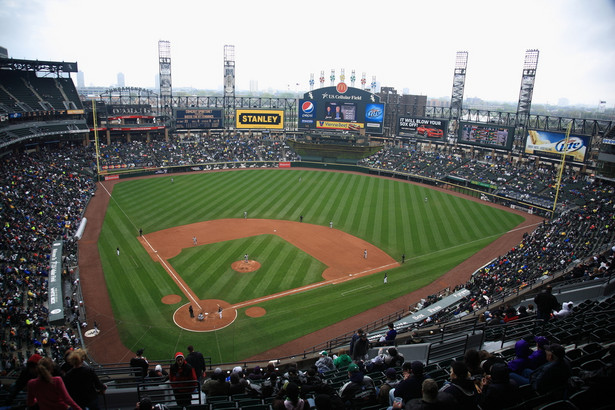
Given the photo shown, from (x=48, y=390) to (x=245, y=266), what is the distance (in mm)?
25000

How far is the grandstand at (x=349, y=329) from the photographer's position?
30.0 ft

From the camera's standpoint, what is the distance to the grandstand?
9.13 metres

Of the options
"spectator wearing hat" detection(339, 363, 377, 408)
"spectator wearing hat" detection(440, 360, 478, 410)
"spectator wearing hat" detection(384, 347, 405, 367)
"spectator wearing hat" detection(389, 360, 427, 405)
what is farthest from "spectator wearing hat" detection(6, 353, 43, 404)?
"spectator wearing hat" detection(384, 347, 405, 367)

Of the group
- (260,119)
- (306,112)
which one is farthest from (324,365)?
(260,119)

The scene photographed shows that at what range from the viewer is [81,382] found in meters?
6.53

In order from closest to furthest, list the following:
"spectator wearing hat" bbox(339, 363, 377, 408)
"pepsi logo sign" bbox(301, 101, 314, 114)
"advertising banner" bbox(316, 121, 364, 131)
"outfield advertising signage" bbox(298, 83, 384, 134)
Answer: "spectator wearing hat" bbox(339, 363, 377, 408) → "outfield advertising signage" bbox(298, 83, 384, 134) → "advertising banner" bbox(316, 121, 364, 131) → "pepsi logo sign" bbox(301, 101, 314, 114)

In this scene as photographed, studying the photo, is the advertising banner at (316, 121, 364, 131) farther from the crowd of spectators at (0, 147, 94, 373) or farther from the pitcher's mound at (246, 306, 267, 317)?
the pitcher's mound at (246, 306, 267, 317)

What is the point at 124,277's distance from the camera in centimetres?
2859

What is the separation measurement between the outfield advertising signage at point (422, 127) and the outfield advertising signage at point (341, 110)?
3892 millimetres

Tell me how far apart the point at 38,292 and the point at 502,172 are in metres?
54.6

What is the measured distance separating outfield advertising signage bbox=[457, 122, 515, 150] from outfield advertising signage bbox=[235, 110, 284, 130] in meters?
32.2

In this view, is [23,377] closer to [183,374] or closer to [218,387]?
[183,374]

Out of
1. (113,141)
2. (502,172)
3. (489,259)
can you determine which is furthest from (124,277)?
(502,172)

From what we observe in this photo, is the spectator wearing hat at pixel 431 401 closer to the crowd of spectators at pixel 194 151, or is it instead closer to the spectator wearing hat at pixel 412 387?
the spectator wearing hat at pixel 412 387
